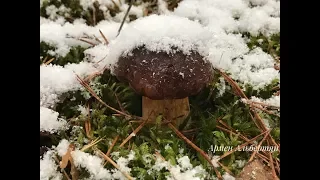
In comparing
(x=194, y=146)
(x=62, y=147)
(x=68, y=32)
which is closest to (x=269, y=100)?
(x=194, y=146)

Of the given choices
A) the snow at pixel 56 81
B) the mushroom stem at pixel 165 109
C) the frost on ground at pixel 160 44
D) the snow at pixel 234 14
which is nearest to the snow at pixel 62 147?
the frost on ground at pixel 160 44

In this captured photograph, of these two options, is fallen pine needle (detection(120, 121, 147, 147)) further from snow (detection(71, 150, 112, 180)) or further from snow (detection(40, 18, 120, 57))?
snow (detection(40, 18, 120, 57))

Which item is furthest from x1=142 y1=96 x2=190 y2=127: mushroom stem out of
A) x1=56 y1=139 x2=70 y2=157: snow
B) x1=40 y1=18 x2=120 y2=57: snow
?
x1=40 y1=18 x2=120 y2=57: snow

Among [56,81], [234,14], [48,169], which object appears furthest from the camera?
[234,14]

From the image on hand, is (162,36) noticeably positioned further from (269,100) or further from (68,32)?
(68,32)
